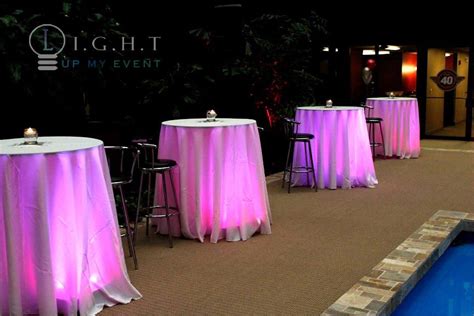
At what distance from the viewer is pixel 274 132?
8734 millimetres

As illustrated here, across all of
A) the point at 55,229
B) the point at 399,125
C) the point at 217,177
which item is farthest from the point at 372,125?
the point at 55,229

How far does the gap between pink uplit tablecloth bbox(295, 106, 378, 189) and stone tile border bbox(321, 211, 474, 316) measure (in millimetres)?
1466

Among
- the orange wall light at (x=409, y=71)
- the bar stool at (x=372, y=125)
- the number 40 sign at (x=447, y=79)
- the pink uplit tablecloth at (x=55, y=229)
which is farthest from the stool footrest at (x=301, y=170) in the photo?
the orange wall light at (x=409, y=71)

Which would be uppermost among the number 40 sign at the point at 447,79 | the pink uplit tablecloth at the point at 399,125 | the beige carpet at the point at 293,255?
the number 40 sign at the point at 447,79

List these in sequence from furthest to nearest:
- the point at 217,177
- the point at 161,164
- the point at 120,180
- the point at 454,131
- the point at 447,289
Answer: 1. the point at 454,131
2. the point at 217,177
3. the point at 161,164
4. the point at 447,289
5. the point at 120,180

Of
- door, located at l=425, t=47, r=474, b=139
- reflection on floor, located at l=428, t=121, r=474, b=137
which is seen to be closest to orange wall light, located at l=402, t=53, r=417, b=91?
door, located at l=425, t=47, r=474, b=139

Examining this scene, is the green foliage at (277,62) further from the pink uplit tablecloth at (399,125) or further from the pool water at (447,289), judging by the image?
the pool water at (447,289)

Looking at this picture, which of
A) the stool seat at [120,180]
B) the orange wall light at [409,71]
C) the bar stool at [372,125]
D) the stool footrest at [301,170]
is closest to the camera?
the stool seat at [120,180]

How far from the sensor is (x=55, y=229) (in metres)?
2.86

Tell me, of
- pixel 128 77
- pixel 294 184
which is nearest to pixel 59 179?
pixel 294 184

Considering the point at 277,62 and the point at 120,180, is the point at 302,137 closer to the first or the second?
the point at 120,180

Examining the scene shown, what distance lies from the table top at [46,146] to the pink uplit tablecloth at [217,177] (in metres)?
1.06

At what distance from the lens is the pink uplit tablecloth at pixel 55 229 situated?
2.76 m

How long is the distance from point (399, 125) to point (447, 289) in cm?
493
